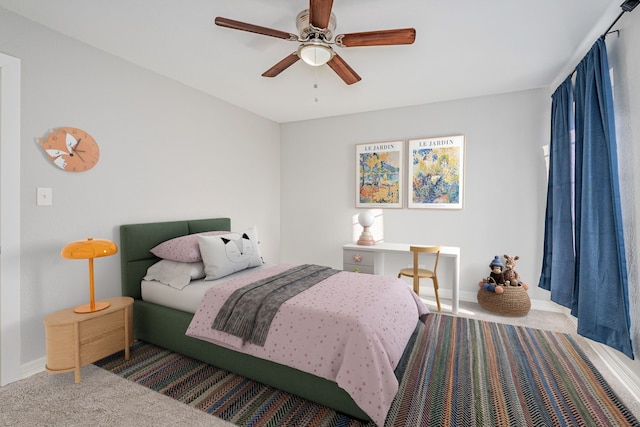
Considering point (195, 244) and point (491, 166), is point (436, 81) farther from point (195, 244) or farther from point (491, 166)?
point (195, 244)

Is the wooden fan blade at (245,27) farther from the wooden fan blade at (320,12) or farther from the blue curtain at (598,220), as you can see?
the blue curtain at (598,220)

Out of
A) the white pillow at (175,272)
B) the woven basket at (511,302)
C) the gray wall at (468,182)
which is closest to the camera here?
the white pillow at (175,272)

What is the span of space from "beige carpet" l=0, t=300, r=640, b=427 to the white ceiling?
8.69ft

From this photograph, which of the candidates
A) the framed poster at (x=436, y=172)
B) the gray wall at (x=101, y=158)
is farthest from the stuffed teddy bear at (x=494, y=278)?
the gray wall at (x=101, y=158)

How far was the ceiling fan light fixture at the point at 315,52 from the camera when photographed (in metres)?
2.08

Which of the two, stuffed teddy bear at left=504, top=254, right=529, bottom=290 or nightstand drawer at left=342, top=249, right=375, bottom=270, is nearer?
stuffed teddy bear at left=504, top=254, right=529, bottom=290

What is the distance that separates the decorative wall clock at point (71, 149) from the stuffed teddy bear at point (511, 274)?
4.37 meters

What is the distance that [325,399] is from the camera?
186 centimetres

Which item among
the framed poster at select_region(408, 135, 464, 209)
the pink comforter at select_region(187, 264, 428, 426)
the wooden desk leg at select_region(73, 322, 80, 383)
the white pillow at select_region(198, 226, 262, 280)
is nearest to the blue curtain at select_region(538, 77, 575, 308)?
the framed poster at select_region(408, 135, 464, 209)

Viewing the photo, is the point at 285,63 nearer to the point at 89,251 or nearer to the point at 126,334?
the point at 89,251

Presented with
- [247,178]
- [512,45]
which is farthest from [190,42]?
[512,45]

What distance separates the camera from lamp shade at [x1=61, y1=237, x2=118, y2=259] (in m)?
2.16

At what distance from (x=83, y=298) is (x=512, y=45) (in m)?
4.26

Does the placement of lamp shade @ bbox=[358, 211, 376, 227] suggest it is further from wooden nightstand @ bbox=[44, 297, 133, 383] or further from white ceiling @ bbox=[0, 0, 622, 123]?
wooden nightstand @ bbox=[44, 297, 133, 383]
